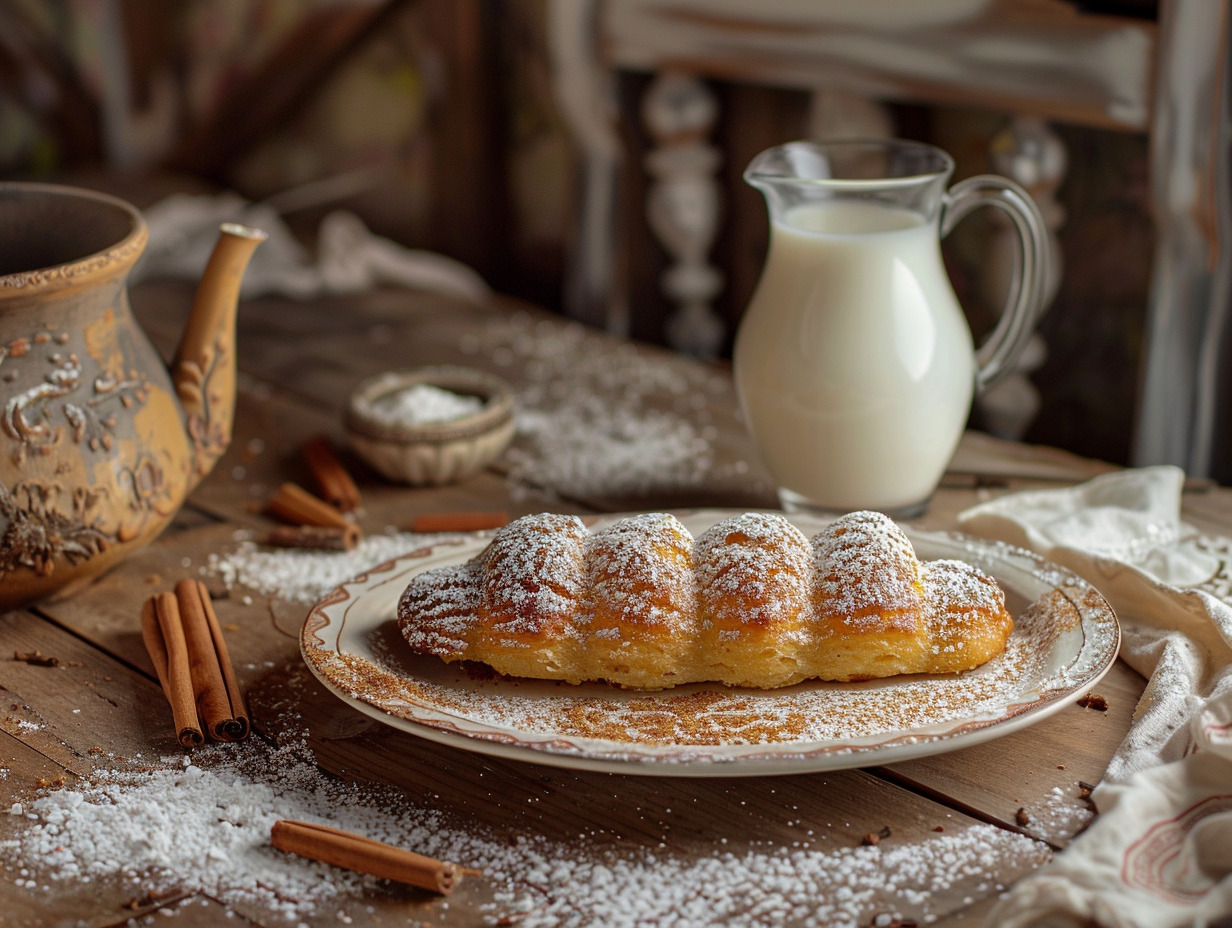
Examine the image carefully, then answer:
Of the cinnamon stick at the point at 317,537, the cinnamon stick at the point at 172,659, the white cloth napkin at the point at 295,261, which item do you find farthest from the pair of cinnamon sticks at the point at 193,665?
the white cloth napkin at the point at 295,261

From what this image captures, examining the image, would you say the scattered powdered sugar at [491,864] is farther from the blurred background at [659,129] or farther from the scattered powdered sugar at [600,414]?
the blurred background at [659,129]

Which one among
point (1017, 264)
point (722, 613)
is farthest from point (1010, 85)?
point (722, 613)

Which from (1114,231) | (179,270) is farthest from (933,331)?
(179,270)

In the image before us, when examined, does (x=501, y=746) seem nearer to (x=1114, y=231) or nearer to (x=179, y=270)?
(x=1114, y=231)

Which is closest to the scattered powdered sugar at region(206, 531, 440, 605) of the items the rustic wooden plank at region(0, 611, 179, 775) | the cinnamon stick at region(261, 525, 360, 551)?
the cinnamon stick at region(261, 525, 360, 551)

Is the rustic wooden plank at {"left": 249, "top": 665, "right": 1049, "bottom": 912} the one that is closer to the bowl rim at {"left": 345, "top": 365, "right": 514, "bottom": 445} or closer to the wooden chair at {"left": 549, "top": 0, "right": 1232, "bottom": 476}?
the bowl rim at {"left": 345, "top": 365, "right": 514, "bottom": 445}

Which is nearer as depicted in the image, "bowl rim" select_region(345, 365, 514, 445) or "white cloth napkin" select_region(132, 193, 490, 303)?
"bowl rim" select_region(345, 365, 514, 445)
